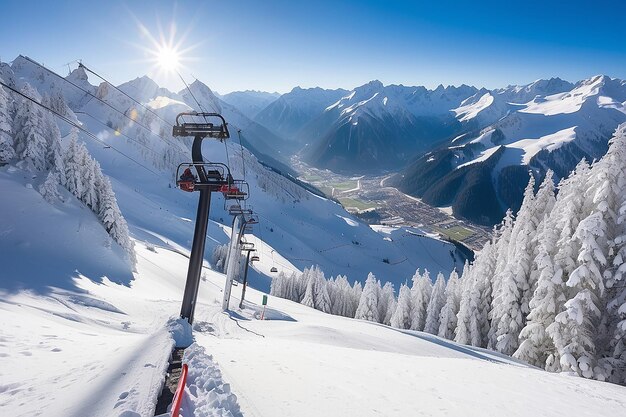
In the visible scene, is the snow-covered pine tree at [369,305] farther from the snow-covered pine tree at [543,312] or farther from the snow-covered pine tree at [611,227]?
the snow-covered pine tree at [611,227]

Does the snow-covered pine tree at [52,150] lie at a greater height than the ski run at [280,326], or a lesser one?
greater

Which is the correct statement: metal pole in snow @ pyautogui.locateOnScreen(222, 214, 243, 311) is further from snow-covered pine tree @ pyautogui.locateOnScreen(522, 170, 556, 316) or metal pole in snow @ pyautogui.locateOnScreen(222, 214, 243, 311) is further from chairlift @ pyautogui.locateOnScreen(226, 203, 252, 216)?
snow-covered pine tree @ pyautogui.locateOnScreen(522, 170, 556, 316)

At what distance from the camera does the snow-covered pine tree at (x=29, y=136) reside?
35.7 metres

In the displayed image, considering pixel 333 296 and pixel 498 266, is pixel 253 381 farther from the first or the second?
pixel 333 296

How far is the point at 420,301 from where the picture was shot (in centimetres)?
5384

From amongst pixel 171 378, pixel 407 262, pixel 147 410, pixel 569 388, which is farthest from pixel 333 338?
pixel 407 262

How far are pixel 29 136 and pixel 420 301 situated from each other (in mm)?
56279

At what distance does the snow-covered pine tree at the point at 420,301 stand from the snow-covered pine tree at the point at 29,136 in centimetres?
5405

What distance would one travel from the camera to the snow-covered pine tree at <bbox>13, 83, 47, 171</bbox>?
1404 inches

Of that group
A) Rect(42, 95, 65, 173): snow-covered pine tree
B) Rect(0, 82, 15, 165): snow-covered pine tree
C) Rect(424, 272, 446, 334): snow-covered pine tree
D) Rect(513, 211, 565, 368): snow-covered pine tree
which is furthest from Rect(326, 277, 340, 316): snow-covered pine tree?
Rect(0, 82, 15, 165): snow-covered pine tree

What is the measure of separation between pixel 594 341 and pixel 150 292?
35.0 meters

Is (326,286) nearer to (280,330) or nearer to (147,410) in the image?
(280,330)

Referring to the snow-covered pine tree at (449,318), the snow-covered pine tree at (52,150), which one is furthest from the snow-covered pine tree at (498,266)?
the snow-covered pine tree at (52,150)

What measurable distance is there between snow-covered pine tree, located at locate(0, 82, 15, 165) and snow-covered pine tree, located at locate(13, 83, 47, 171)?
33.6 inches
